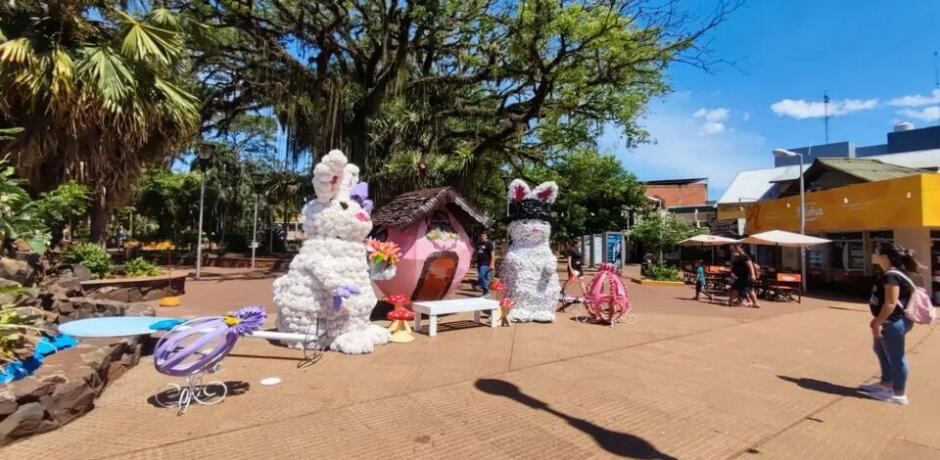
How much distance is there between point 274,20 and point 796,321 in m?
17.9

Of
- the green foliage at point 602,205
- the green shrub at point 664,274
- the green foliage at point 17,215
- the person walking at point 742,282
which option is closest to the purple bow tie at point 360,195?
the green foliage at point 17,215

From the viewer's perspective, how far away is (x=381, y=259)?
8.20 metres

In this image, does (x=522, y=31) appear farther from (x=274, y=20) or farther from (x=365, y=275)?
(x=365, y=275)

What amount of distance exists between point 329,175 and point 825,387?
6718 millimetres

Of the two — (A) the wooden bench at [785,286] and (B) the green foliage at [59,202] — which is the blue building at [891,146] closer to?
(A) the wooden bench at [785,286]

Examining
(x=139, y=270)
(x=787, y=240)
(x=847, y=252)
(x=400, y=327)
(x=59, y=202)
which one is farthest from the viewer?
(x=847, y=252)

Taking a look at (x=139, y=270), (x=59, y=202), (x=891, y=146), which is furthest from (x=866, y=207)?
(x=891, y=146)

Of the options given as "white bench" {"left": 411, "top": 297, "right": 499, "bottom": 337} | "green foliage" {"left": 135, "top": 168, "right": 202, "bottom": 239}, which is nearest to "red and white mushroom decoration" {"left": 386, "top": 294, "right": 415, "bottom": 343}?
"white bench" {"left": 411, "top": 297, "right": 499, "bottom": 337}

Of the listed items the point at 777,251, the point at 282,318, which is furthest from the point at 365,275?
the point at 777,251

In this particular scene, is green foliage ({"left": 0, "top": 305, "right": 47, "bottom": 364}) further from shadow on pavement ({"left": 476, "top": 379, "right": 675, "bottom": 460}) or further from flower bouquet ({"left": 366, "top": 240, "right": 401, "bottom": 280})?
shadow on pavement ({"left": 476, "top": 379, "right": 675, "bottom": 460})

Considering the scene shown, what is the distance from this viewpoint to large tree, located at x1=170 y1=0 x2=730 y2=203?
50.1ft

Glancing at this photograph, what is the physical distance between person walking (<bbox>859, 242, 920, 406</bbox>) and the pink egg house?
21.1 feet

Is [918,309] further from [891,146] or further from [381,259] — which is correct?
[891,146]

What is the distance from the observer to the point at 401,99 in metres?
18.8
